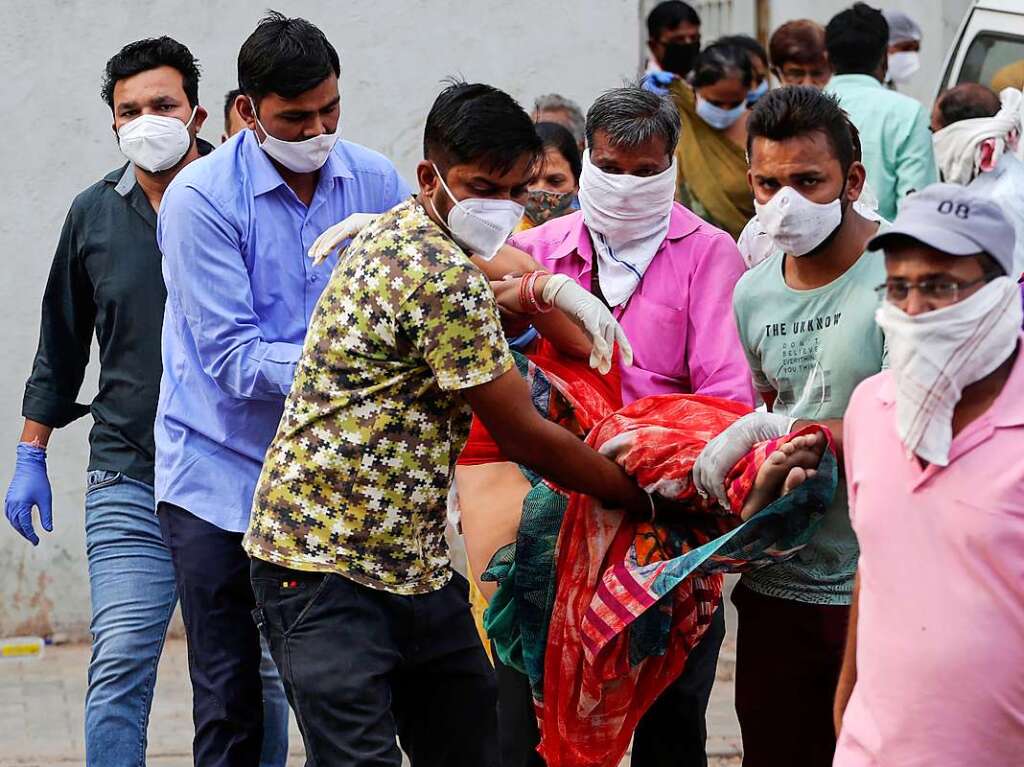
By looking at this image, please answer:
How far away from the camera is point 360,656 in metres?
3.65

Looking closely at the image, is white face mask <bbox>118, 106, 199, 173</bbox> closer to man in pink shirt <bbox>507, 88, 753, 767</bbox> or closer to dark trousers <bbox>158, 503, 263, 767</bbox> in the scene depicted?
dark trousers <bbox>158, 503, 263, 767</bbox>

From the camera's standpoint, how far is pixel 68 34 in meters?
6.88

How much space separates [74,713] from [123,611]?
1.92 metres

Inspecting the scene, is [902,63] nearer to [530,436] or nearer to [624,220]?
[624,220]

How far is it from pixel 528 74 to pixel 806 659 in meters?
3.80

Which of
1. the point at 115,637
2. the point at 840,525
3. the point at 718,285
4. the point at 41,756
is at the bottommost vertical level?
the point at 41,756

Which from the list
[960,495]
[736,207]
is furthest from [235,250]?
[736,207]

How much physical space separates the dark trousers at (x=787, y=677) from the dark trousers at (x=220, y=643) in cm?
119

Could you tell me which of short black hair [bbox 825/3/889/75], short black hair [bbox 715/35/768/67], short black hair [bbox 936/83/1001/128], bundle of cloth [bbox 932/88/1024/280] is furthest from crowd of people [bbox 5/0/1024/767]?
short black hair [bbox 715/35/768/67]

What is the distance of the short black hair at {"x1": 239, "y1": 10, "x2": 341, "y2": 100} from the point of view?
14.2 ft

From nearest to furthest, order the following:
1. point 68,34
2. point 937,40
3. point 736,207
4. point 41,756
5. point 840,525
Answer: point 840,525 → point 41,756 → point 68,34 → point 736,207 → point 937,40

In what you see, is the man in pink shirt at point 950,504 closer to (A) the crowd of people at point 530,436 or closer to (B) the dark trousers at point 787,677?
(A) the crowd of people at point 530,436

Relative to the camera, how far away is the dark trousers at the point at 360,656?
11.9 feet

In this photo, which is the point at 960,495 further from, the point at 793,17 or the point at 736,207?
the point at 793,17
